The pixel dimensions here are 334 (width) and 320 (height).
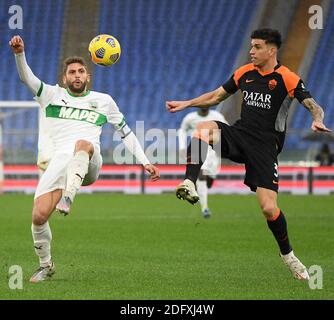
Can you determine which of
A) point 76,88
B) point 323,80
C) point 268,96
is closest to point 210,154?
point 268,96

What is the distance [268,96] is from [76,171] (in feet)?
6.51

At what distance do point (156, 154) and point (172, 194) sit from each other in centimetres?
128

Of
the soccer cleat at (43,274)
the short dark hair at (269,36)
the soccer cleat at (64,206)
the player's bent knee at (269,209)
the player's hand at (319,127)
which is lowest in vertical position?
the soccer cleat at (43,274)

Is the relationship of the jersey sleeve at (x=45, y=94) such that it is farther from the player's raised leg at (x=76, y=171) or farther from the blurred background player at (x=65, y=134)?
the player's raised leg at (x=76, y=171)

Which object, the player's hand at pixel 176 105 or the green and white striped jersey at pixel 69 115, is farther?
the player's hand at pixel 176 105

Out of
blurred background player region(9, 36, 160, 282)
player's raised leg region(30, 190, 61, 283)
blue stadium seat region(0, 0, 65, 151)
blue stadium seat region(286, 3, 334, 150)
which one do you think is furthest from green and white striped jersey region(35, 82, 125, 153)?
blue stadium seat region(0, 0, 65, 151)

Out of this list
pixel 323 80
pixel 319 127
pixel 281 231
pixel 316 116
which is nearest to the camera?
pixel 319 127

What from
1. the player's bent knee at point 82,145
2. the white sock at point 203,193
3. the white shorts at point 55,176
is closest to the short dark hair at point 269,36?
the player's bent knee at point 82,145

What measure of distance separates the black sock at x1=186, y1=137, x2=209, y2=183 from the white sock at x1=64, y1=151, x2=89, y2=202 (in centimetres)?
95

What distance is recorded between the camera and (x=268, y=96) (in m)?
8.94

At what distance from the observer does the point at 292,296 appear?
7.72 m

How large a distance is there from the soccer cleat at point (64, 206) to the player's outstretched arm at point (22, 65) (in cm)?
126

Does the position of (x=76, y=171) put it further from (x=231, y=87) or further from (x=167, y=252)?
(x=167, y=252)

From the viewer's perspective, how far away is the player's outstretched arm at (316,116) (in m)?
8.18
